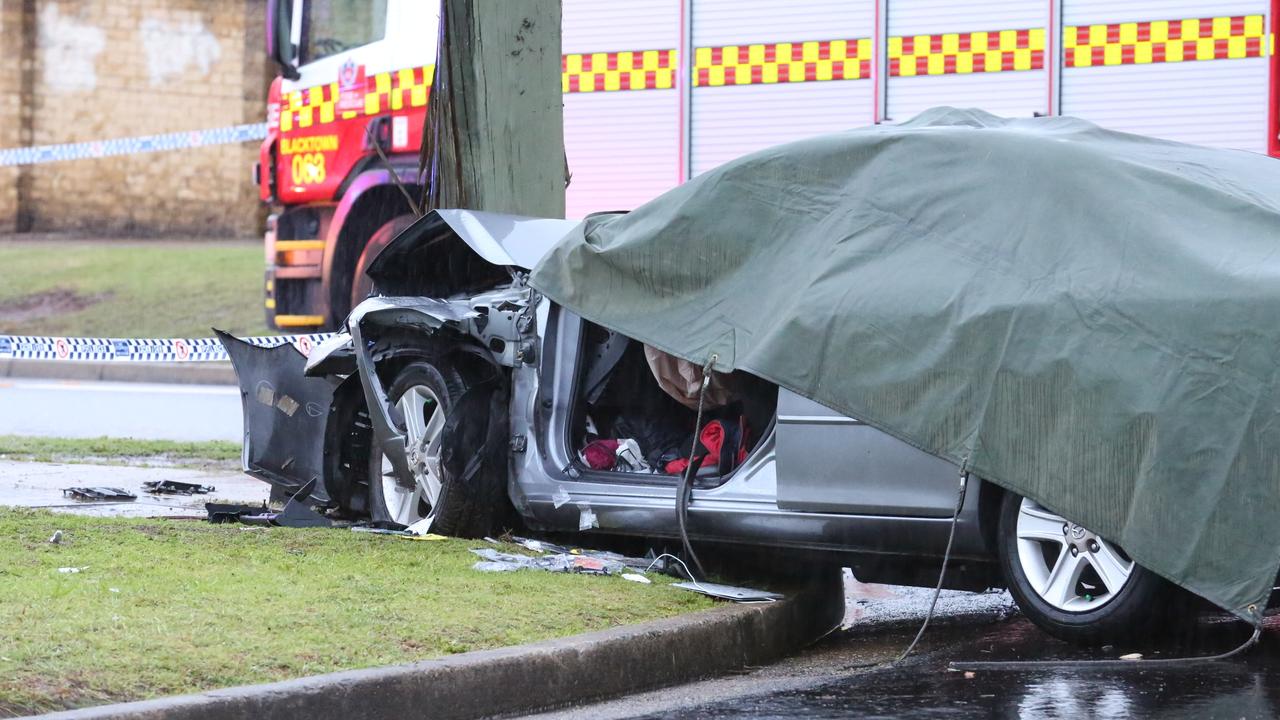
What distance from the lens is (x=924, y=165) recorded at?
6.02m

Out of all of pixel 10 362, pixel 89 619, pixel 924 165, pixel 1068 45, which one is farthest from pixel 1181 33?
pixel 10 362

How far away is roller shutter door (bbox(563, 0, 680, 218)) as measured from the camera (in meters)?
11.8

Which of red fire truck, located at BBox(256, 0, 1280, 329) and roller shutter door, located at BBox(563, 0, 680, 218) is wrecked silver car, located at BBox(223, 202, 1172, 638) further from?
roller shutter door, located at BBox(563, 0, 680, 218)

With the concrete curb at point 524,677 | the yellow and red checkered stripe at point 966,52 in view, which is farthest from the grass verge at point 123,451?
the concrete curb at point 524,677

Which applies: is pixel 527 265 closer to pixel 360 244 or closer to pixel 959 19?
pixel 959 19

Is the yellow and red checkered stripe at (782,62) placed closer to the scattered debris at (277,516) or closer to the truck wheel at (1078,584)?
the scattered debris at (277,516)

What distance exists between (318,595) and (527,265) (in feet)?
6.10

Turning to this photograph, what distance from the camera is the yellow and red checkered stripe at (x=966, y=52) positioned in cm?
1055

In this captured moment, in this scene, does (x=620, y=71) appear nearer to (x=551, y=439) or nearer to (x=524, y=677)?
(x=551, y=439)

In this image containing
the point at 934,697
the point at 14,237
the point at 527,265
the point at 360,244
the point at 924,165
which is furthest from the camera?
the point at 14,237

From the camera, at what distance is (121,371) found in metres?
19.6

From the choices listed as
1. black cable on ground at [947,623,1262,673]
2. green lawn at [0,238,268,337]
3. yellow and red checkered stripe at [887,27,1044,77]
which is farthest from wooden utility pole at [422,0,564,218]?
green lawn at [0,238,268,337]

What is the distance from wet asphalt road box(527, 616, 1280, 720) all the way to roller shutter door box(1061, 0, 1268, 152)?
15.8 ft

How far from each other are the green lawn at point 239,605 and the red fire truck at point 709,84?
345cm
